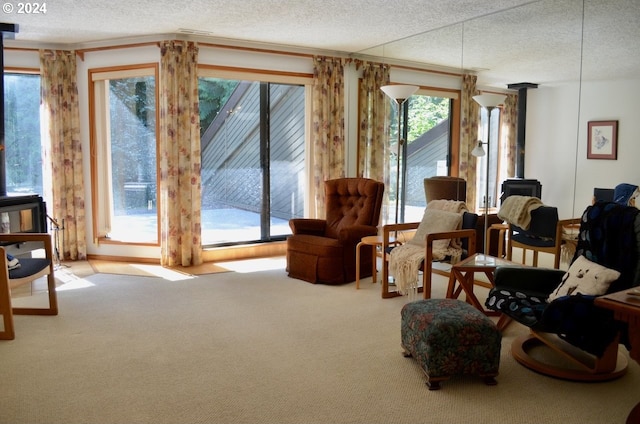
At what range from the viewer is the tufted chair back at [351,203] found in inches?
219

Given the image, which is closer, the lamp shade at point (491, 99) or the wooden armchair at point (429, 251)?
the wooden armchair at point (429, 251)

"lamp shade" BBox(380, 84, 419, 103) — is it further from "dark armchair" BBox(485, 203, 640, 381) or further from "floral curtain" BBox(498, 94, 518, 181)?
"dark armchair" BBox(485, 203, 640, 381)

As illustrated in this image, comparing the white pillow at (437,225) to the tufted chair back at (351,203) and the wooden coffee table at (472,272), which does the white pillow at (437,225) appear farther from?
the wooden coffee table at (472,272)

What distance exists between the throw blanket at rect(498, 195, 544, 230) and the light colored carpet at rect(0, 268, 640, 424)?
0.97m

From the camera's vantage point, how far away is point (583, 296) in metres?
2.94

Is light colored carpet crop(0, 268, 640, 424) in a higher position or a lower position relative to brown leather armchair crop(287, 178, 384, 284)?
lower

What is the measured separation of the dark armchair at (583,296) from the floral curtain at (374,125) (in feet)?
11.3

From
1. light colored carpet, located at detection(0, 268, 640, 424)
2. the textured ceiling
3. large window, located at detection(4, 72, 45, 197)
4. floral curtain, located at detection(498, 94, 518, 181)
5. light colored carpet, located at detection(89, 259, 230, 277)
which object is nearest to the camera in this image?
light colored carpet, located at detection(0, 268, 640, 424)

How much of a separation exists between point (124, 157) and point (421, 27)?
3691 millimetres

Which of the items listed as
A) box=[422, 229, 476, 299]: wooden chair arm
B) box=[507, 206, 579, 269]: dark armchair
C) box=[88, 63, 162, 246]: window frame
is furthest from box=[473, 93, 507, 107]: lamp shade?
box=[88, 63, 162, 246]: window frame

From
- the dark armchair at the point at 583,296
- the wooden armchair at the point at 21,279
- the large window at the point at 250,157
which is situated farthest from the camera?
the large window at the point at 250,157

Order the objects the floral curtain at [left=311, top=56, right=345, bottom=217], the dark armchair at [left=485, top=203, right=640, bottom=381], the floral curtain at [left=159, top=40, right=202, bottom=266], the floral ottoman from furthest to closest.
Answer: the floral curtain at [left=311, top=56, right=345, bottom=217] < the floral curtain at [left=159, top=40, right=202, bottom=266] < the floral ottoman < the dark armchair at [left=485, top=203, right=640, bottom=381]

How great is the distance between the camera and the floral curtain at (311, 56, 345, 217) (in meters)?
6.82

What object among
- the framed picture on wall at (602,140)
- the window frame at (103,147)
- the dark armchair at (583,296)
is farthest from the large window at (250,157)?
the dark armchair at (583,296)
